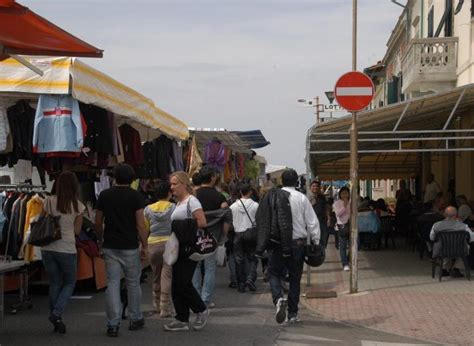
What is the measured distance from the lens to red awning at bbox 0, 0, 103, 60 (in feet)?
22.1

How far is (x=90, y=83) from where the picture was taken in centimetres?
957

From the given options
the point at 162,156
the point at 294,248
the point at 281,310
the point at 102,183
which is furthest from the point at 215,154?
the point at 281,310

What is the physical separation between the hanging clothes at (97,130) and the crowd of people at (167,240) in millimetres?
1123

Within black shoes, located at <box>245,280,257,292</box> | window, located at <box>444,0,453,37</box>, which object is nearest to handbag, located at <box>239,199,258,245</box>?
black shoes, located at <box>245,280,257,292</box>

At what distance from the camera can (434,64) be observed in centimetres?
1952

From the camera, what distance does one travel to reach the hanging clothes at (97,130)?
409 inches

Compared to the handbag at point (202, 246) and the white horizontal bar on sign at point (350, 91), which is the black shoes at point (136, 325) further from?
→ the white horizontal bar on sign at point (350, 91)

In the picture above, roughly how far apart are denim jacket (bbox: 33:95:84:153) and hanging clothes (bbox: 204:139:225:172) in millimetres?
10015

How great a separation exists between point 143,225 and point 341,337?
2.56m

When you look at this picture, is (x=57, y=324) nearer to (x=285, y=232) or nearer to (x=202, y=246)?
(x=202, y=246)

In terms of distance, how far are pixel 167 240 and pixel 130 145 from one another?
12.6ft

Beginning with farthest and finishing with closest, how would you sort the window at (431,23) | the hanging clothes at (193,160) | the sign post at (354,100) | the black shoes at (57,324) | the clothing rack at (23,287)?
1. the window at (431,23)
2. the hanging clothes at (193,160)
3. the sign post at (354,100)
4. the clothing rack at (23,287)
5. the black shoes at (57,324)

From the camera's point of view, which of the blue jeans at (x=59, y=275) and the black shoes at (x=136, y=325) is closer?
the blue jeans at (x=59, y=275)

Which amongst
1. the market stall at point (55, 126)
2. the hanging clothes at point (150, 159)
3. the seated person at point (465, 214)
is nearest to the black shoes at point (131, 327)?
the market stall at point (55, 126)
